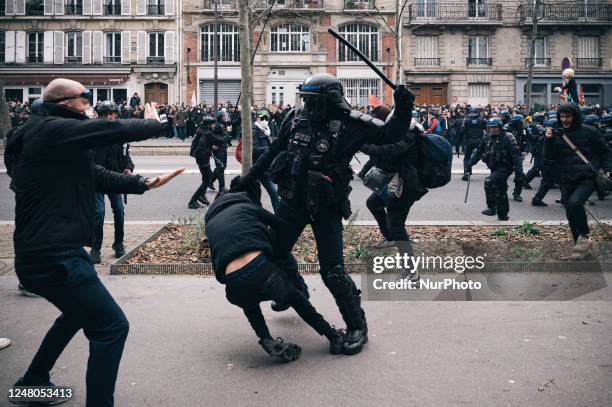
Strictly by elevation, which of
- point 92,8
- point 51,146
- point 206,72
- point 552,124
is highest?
point 92,8

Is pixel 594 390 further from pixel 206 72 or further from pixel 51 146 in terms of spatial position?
pixel 206 72

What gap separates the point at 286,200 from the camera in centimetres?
471

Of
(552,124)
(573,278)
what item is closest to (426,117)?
(552,124)

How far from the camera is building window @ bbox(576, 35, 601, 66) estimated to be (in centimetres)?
4244

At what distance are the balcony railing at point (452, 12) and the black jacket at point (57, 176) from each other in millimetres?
40168

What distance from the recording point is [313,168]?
4570 mm

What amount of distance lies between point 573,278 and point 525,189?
8.56m

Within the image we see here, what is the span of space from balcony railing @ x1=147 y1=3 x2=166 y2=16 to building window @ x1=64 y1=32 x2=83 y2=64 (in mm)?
4500

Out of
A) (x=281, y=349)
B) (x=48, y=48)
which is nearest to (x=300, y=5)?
(x=48, y=48)

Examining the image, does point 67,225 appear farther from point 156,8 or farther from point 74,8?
point 74,8

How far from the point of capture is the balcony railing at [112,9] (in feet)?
139

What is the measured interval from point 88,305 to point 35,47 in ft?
142

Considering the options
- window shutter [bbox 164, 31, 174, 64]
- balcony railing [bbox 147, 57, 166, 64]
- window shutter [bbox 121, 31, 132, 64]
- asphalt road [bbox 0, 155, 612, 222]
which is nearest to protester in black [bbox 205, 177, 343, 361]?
asphalt road [bbox 0, 155, 612, 222]

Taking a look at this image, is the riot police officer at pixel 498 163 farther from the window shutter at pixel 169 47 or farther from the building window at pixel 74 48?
the building window at pixel 74 48
